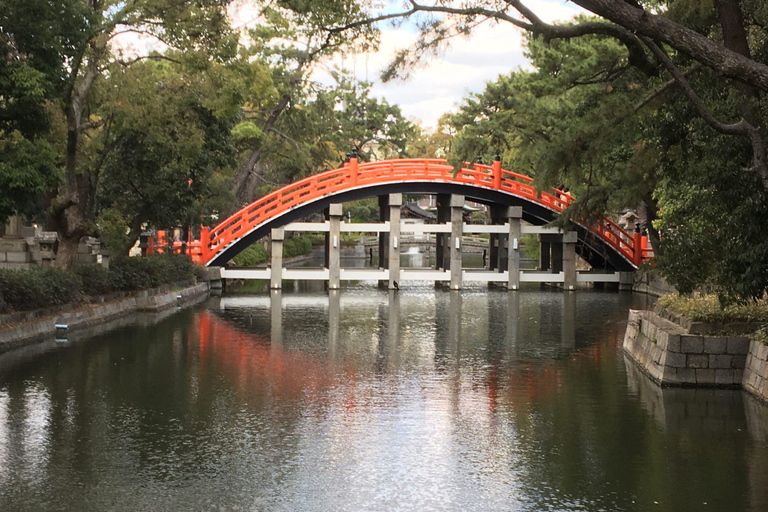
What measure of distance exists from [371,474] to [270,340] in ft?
35.1

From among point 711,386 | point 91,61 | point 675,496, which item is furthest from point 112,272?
point 675,496

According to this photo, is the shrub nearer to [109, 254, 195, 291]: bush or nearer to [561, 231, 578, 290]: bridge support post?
[561, 231, 578, 290]: bridge support post

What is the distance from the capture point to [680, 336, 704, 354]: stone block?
44.3 ft

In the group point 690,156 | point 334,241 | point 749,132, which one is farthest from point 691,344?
point 334,241

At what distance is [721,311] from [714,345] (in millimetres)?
878

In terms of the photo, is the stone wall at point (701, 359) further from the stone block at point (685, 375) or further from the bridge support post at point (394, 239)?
the bridge support post at point (394, 239)

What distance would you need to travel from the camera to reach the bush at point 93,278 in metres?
22.3

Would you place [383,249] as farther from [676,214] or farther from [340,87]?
[676,214]

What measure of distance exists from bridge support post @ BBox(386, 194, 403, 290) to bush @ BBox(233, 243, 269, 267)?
11.7 meters

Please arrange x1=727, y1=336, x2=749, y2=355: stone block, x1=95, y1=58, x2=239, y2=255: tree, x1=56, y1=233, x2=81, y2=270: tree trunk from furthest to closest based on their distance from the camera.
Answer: x1=95, y1=58, x2=239, y2=255: tree
x1=56, y1=233, x2=81, y2=270: tree trunk
x1=727, y1=336, x2=749, y2=355: stone block

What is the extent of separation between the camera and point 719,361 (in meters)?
13.5

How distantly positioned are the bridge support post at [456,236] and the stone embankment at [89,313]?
33.3 ft

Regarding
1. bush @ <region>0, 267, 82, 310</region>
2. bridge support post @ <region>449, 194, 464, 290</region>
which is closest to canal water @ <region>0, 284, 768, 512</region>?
bush @ <region>0, 267, 82, 310</region>

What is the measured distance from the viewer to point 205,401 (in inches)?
487
